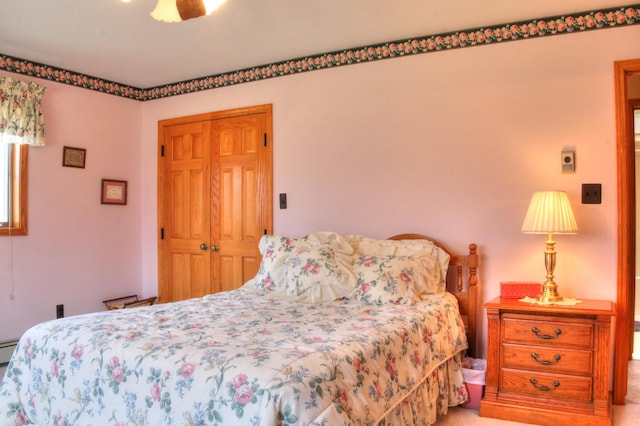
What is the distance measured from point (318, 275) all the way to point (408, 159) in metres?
1.08

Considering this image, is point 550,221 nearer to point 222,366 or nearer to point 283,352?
point 283,352

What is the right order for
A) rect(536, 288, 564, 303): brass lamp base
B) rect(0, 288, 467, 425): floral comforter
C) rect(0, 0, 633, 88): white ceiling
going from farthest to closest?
1. rect(0, 0, 633, 88): white ceiling
2. rect(536, 288, 564, 303): brass lamp base
3. rect(0, 288, 467, 425): floral comforter

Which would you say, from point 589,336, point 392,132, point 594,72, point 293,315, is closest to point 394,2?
point 392,132

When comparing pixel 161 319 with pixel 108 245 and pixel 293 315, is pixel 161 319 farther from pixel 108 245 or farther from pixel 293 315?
pixel 108 245

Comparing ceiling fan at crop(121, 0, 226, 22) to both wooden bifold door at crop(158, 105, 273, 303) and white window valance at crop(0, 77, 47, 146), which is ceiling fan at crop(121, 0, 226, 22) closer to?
wooden bifold door at crop(158, 105, 273, 303)

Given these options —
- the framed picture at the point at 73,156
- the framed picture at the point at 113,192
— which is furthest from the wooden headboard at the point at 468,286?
the framed picture at the point at 73,156

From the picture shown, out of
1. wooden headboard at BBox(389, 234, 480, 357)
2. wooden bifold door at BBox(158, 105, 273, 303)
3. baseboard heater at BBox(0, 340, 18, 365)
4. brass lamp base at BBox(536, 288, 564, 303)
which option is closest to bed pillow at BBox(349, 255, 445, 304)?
wooden headboard at BBox(389, 234, 480, 357)

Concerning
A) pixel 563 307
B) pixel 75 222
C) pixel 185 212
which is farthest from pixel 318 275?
pixel 75 222

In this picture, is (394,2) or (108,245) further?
(108,245)

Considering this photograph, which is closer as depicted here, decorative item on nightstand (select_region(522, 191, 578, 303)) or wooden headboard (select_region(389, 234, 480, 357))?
decorative item on nightstand (select_region(522, 191, 578, 303))

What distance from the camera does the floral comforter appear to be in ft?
5.00

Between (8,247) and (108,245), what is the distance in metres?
0.85

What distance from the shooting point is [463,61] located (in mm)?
3273

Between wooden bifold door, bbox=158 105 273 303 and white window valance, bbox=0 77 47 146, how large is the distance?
1.07m
